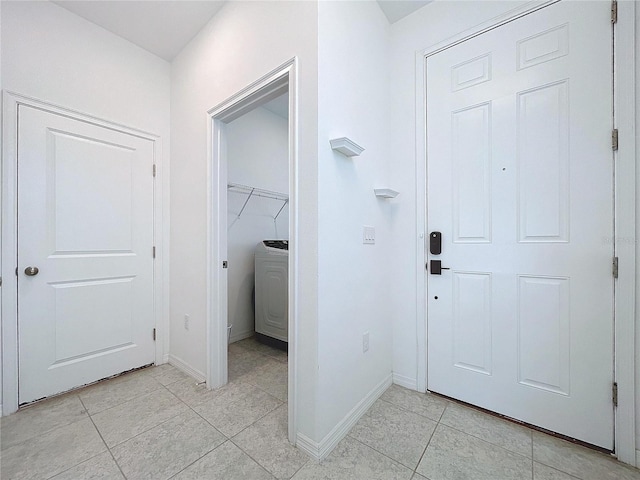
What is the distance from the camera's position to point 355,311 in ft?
5.25

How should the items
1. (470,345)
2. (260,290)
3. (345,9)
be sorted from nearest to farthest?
(345,9) → (470,345) → (260,290)

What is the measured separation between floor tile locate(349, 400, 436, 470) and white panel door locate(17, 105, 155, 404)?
1.93m

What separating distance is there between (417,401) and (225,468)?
1.23 meters

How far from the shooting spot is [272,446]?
1375 millimetres

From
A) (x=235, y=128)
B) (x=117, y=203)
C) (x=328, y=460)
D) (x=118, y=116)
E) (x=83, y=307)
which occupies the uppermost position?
(x=235, y=128)

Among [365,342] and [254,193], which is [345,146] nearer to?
[365,342]

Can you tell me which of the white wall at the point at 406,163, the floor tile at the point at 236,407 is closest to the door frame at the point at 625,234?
the white wall at the point at 406,163

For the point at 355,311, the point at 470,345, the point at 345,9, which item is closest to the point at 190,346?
the point at 355,311

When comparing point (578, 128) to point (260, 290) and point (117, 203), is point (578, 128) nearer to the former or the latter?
point (260, 290)

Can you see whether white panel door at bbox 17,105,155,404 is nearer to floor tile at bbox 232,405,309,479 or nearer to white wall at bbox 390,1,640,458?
floor tile at bbox 232,405,309,479

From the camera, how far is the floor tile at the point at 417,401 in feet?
5.42

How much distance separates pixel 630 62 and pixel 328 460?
2.43m

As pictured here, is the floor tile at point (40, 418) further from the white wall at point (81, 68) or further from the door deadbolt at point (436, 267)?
the door deadbolt at point (436, 267)

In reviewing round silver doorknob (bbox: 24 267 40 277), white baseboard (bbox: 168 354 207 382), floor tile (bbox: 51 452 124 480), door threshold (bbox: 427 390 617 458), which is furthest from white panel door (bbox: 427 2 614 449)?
round silver doorknob (bbox: 24 267 40 277)
